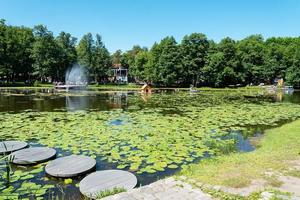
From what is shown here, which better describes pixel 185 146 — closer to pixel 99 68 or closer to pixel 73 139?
pixel 73 139

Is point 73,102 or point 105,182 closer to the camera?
point 105,182

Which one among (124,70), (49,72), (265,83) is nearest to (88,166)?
(49,72)

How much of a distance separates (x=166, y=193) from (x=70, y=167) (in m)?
2.88

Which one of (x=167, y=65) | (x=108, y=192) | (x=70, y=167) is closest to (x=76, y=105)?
(x=70, y=167)

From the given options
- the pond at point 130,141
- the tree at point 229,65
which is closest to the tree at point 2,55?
the tree at point 229,65

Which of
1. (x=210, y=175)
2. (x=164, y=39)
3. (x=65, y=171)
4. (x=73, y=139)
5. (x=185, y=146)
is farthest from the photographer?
(x=164, y=39)

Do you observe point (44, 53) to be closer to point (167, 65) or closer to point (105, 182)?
point (167, 65)

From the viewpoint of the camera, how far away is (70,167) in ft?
21.3

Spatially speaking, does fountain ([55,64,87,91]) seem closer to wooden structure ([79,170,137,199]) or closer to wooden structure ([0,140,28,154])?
wooden structure ([0,140,28,154])

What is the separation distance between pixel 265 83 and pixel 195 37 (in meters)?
23.4

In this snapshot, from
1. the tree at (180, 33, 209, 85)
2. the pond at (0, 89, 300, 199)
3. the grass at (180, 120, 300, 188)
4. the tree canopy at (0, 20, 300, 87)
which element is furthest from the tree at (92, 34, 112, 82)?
the grass at (180, 120, 300, 188)

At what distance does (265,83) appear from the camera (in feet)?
217

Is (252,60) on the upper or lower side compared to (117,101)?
upper

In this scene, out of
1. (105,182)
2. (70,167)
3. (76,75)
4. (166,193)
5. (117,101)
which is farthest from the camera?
(76,75)
